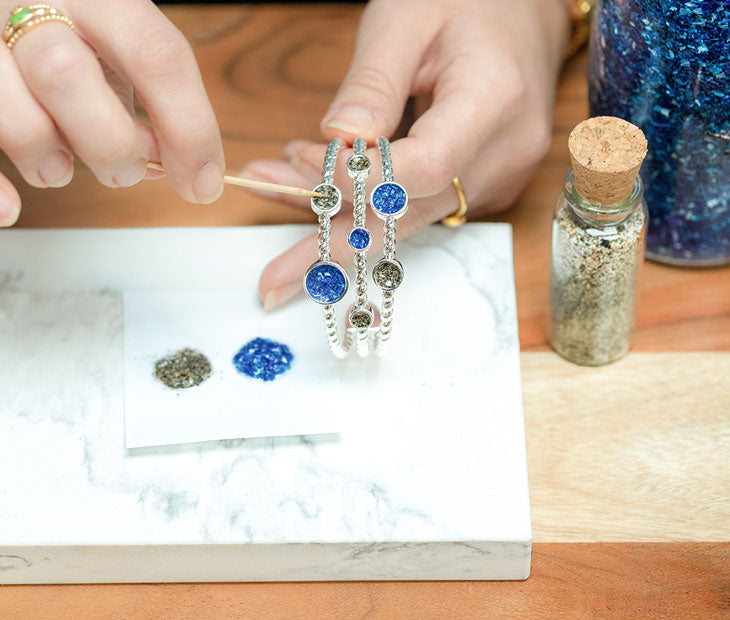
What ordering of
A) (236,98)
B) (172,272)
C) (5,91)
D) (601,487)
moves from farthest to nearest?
(236,98) < (172,272) < (601,487) < (5,91)

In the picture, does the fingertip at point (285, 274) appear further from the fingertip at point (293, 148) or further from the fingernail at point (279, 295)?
the fingertip at point (293, 148)

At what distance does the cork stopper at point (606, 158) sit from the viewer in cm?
65

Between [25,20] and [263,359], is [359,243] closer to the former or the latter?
[263,359]

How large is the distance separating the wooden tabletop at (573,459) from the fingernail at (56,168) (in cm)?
25

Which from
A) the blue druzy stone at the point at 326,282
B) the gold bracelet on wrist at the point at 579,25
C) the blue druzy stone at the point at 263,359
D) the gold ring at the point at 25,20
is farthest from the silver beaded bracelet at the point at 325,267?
the gold bracelet on wrist at the point at 579,25

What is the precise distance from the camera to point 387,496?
0.67 m

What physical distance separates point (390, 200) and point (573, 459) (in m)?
0.26

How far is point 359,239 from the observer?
65 centimetres

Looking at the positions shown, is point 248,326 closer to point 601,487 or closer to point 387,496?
point 387,496

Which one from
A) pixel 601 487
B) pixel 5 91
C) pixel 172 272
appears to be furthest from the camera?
pixel 172 272

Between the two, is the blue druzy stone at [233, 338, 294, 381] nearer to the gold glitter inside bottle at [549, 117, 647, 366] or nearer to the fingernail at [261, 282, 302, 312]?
the fingernail at [261, 282, 302, 312]

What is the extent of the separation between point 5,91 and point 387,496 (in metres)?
0.39

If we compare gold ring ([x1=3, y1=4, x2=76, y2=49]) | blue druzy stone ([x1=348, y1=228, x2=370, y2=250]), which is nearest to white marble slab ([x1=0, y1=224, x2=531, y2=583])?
blue druzy stone ([x1=348, y1=228, x2=370, y2=250])

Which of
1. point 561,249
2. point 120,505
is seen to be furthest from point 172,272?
point 561,249
